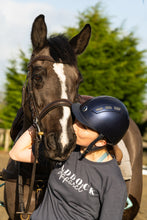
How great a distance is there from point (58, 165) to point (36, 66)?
933 mm

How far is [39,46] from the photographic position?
8.98 feet

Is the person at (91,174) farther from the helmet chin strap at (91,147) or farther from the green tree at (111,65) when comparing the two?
the green tree at (111,65)

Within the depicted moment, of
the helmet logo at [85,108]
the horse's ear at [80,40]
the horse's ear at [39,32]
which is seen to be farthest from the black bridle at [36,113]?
the horse's ear at [80,40]

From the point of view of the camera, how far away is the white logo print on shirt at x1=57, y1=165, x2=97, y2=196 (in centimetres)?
188

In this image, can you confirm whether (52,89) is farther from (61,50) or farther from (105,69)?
(105,69)

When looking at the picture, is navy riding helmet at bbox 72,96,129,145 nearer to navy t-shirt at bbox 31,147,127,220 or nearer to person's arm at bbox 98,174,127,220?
navy t-shirt at bbox 31,147,127,220

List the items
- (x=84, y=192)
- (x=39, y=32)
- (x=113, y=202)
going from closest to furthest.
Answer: (x=113, y=202), (x=84, y=192), (x=39, y=32)

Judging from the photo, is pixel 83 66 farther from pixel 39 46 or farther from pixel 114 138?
pixel 114 138

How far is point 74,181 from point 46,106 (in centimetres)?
69

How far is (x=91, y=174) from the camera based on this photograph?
6.22 ft

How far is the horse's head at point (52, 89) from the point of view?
2.17 metres

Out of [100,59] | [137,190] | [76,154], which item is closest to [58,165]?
[76,154]

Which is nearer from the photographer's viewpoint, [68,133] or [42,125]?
[68,133]

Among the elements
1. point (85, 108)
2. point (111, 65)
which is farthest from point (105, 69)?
point (85, 108)
